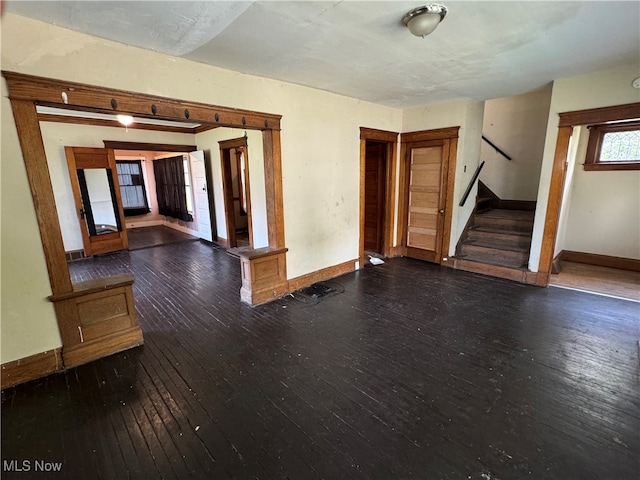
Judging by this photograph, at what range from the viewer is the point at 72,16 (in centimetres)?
202

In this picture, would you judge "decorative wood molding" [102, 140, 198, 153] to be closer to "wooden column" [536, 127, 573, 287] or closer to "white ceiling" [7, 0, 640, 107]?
"white ceiling" [7, 0, 640, 107]

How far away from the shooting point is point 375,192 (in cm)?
571

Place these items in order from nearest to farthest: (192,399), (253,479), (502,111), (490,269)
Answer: (253,479)
(192,399)
(490,269)
(502,111)

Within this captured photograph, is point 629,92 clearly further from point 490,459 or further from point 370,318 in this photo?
point 490,459

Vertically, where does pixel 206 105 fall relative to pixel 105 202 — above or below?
above

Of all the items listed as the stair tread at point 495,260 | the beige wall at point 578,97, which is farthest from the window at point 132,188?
the beige wall at point 578,97

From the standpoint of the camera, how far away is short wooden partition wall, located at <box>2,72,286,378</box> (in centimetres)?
213

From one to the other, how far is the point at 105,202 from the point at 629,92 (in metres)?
8.35

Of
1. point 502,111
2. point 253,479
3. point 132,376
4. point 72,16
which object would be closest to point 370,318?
point 253,479

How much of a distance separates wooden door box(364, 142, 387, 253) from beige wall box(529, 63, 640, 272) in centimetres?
244

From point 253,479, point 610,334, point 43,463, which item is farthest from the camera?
point 610,334

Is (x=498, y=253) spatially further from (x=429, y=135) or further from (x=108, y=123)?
(x=108, y=123)
